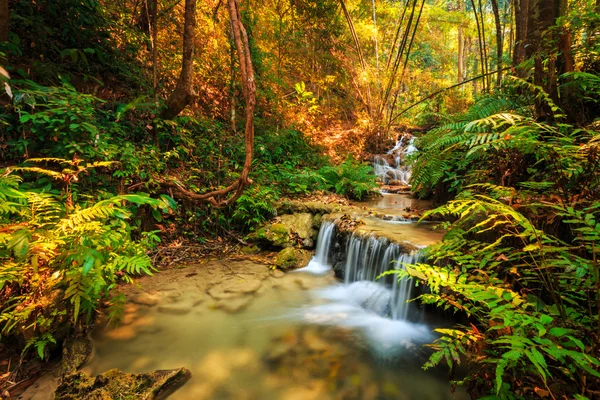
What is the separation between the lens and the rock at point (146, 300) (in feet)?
11.8

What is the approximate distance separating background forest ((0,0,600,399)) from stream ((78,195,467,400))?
0.45 metres

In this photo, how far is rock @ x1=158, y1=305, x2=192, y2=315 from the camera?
11.5 ft

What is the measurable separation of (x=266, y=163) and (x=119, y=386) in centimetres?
591

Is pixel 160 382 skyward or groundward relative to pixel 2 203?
groundward

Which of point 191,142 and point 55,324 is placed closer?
point 55,324

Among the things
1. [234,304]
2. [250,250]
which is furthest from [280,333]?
[250,250]

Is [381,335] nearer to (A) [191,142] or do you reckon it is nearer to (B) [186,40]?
(A) [191,142]

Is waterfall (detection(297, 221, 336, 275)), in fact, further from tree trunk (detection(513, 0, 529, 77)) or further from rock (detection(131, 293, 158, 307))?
tree trunk (detection(513, 0, 529, 77))

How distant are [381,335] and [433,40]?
76.1 feet

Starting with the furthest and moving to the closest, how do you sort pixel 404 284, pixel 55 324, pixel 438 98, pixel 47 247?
pixel 438 98 → pixel 404 284 → pixel 55 324 → pixel 47 247

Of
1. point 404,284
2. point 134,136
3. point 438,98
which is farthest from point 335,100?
point 404,284

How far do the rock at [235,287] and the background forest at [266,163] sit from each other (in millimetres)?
1063

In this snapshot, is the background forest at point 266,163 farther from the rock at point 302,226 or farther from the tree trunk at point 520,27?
the rock at point 302,226

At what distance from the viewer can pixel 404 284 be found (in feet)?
12.3
